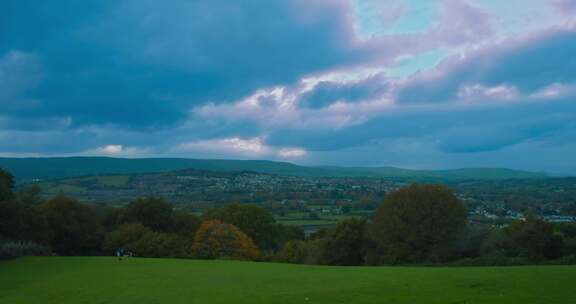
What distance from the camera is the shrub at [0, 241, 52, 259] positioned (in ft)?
115

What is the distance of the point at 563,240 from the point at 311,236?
32749 millimetres

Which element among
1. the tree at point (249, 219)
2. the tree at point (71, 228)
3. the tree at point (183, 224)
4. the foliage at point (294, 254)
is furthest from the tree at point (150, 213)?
the foliage at point (294, 254)

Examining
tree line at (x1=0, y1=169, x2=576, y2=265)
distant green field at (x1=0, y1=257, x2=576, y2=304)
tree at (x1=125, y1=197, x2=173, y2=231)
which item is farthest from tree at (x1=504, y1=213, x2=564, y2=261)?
tree at (x1=125, y1=197, x2=173, y2=231)

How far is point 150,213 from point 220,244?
16.5 metres

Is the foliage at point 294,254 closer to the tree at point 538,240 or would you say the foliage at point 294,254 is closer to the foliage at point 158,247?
the foliage at point 158,247

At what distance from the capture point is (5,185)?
138 ft

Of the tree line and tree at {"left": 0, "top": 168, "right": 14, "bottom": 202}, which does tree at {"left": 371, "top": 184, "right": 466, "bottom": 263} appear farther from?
tree at {"left": 0, "top": 168, "right": 14, "bottom": 202}

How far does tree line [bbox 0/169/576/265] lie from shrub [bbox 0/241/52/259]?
77 mm

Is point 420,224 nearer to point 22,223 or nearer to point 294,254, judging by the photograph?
point 294,254

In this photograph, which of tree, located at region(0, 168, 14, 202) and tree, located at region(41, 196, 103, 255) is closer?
tree, located at region(0, 168, 14, 202)

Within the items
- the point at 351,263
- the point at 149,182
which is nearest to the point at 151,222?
the point at 351,263

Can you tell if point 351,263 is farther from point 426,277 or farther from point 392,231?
point 426,277

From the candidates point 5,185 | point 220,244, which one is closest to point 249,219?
point 220,244

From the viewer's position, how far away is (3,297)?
2006 centimetres
